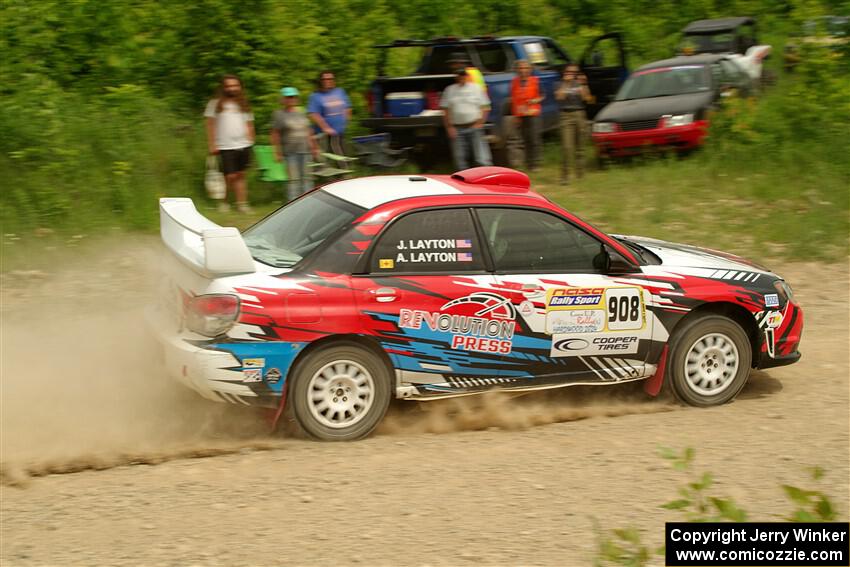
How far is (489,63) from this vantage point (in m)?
15.5

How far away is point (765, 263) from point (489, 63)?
570cm

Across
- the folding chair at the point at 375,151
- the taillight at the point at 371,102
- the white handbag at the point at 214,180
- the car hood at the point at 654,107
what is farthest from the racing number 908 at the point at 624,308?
the car hood at the point at 654,107

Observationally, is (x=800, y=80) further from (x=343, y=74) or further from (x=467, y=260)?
(x=467, y=260)

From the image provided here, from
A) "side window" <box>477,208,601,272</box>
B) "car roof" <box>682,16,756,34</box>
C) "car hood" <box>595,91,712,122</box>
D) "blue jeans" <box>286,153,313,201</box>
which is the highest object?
"car roof" <box>682,16,756,34</box>

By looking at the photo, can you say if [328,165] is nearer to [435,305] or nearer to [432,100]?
[432,100]

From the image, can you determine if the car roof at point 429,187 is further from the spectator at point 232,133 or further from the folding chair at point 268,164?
the folding chair at point 268,164

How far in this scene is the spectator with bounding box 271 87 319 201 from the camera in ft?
41.1

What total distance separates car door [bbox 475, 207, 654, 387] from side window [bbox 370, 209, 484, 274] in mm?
136

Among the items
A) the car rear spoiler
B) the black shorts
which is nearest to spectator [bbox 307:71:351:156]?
the black shorts

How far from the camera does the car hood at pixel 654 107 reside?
15523 mm

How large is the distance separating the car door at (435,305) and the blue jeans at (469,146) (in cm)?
710

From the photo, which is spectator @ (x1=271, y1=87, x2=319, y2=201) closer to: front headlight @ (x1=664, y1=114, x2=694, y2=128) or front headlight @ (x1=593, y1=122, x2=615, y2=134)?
front headlight @ (x1=593, y1=122, x2=615, y2=134)

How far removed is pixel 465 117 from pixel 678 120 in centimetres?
363

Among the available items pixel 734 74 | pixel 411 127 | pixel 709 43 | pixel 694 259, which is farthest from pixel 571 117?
pixel 694 259
